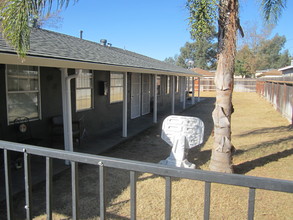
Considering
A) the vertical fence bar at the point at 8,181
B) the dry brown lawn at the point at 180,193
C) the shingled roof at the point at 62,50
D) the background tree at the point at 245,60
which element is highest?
the background tree at the point at 245,60

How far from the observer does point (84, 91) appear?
7.98 meters

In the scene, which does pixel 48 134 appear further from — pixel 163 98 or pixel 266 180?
pixel 163 98

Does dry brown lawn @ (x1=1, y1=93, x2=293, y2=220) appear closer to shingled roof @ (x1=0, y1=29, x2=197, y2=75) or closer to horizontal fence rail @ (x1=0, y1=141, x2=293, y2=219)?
horizontal fence rail @ (x1=0, y1=141, x2=293, y2=219)

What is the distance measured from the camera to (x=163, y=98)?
640 inches

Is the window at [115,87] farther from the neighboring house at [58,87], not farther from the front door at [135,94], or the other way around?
the front door at [135,94]

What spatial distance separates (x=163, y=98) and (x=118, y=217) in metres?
12.9

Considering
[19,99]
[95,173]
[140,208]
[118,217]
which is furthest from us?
[19,99]

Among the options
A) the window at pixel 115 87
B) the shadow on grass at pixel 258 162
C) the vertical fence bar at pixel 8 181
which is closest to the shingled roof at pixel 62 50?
the window at pixel 115 87

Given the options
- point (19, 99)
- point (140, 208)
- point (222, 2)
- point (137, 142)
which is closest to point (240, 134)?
point (137, 142)

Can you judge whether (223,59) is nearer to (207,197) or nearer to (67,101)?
(67,101)

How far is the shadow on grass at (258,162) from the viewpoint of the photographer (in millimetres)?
5459

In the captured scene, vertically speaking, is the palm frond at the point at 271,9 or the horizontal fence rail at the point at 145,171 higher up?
the palm frond at the point at 271,9

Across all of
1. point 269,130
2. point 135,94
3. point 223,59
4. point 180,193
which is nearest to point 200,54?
point 135,94

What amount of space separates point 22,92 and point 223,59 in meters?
4.44
